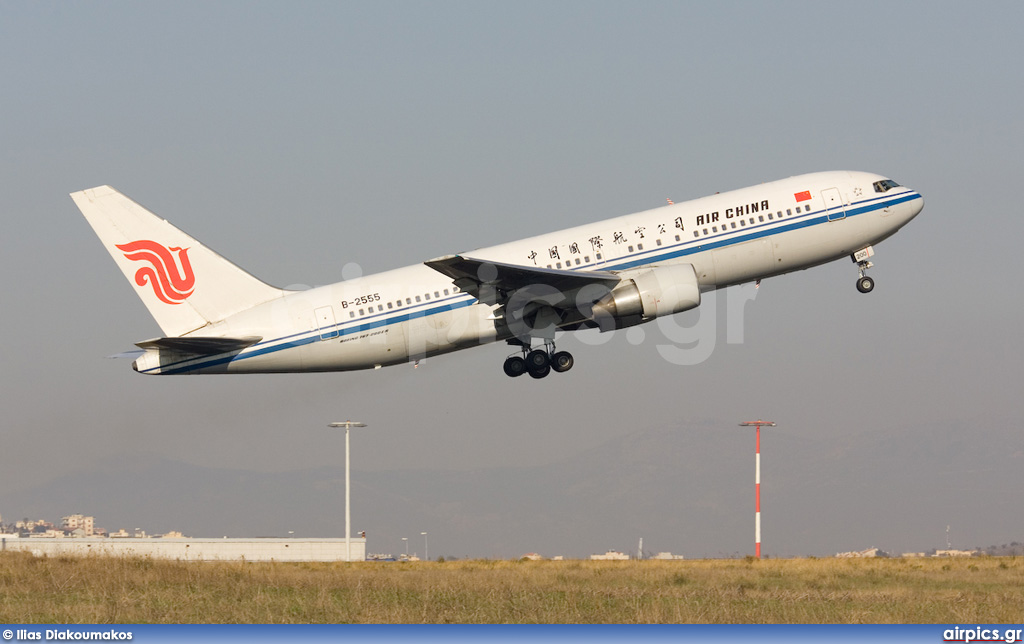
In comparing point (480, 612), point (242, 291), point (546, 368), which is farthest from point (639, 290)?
point (480, 612)

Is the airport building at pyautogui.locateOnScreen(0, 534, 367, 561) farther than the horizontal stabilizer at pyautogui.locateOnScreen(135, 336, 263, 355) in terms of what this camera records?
Yes

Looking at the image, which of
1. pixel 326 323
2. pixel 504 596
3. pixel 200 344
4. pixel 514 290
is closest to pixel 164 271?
pixel 200 344

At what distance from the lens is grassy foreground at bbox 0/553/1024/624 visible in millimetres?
24828

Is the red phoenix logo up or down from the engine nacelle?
up

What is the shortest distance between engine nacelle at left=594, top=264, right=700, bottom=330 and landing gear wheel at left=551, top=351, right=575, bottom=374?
4097 mm

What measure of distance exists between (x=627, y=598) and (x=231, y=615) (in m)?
10.5

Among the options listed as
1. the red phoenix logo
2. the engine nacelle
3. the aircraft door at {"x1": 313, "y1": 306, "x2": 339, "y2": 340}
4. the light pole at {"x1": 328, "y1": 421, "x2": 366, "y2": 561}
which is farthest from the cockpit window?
the light pole at {"x1": 328, "y1": 421, "x2": 366, "y2": 561}

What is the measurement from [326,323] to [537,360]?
8.10 metres

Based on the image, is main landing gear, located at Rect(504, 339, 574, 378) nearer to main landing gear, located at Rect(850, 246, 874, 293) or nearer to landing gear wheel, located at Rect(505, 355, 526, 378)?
landing gear wheel, located at Rect(505, 355, 526, 378)

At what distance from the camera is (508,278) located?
126 ft

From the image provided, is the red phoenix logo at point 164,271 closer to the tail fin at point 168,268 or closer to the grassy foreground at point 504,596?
the tail fin at point 168,268

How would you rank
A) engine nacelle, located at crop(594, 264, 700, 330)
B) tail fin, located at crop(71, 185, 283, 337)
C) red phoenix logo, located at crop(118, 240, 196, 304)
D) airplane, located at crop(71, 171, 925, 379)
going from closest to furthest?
engine nacelle, located at crop(594, 264, 700, 330) → airplane, located at crop(71, 171, 925, 379) → tail fin, located at crop(71, 185, 283, 337) → red phoenix logo, located at crop(118, 240, 196, 304)

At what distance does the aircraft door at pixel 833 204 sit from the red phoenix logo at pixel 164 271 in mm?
22123

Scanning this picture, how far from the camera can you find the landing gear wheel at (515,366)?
44.2 metres
